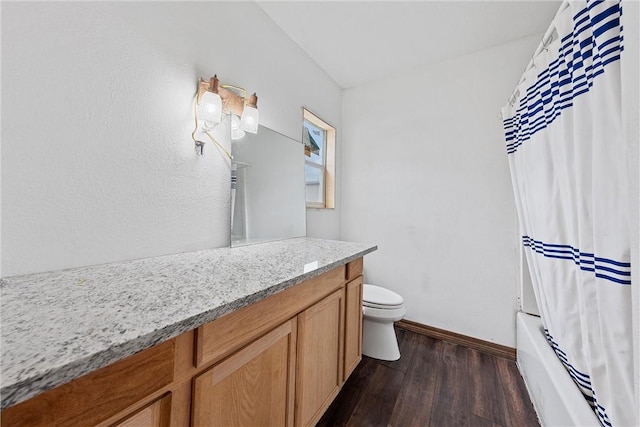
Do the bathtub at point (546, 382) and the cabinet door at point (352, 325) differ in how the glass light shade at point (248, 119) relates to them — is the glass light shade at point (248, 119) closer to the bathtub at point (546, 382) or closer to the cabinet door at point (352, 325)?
the cabinet door at point (352, 325)

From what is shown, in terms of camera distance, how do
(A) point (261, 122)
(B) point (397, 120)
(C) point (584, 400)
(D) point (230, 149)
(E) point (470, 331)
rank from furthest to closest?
1. (B) point (397, 120)
2. (E) point (470, 331)
3. (A) point (261, 122)
4. (D) point (230, 149)
5. (C) point (584, 400)

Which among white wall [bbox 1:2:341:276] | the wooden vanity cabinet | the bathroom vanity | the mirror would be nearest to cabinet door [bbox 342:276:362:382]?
the wooden vanity cabinet

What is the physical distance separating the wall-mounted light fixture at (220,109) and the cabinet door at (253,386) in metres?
1.02

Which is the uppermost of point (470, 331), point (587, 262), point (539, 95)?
point (539, 95)

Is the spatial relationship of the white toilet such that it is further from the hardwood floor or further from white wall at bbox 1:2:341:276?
white wall at bbox 1:2:341:276

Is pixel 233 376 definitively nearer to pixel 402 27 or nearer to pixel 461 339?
pixel 461 339

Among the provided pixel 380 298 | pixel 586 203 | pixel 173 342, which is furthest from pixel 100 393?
pixel 380 298

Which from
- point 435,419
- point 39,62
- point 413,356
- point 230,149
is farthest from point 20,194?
point 413,356

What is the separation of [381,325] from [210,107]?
1.81m

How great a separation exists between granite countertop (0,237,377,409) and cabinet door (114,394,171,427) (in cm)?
17

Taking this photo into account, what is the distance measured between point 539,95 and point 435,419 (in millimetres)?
1757

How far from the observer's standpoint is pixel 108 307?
568 millimetres

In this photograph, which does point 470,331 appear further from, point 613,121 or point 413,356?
point 613,121

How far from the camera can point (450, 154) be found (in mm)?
2094
